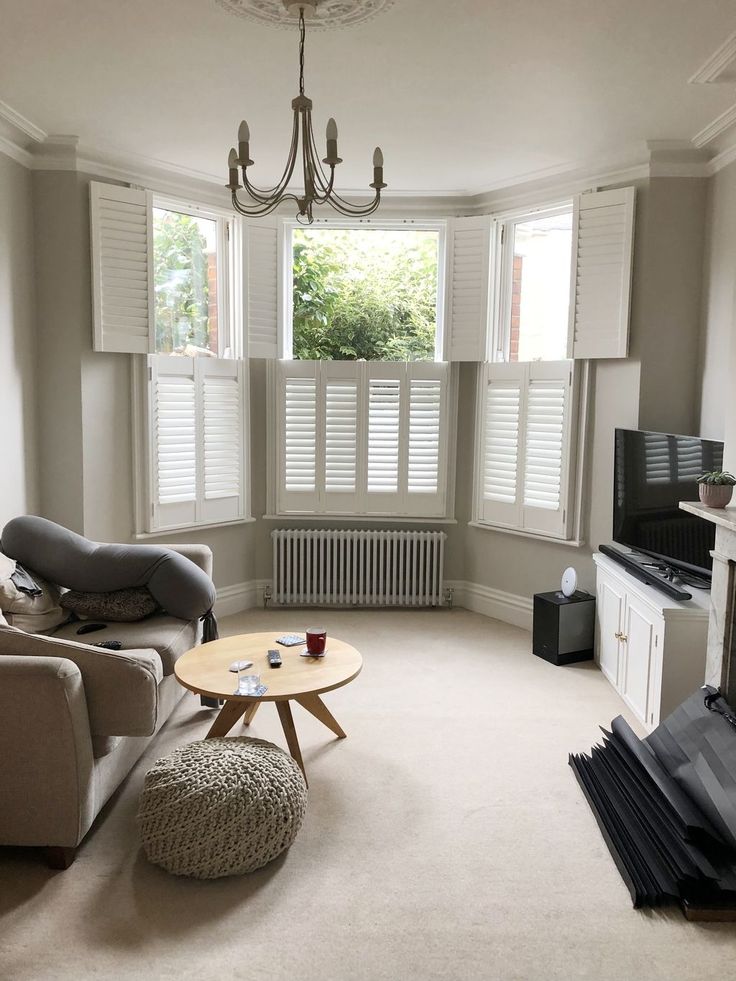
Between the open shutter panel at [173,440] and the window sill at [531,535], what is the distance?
1909 mm

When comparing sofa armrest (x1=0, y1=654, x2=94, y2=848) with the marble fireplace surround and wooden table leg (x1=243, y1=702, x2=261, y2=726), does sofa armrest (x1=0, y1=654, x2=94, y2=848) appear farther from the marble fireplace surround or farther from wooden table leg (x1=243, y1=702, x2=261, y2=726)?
the marble fireplace surround

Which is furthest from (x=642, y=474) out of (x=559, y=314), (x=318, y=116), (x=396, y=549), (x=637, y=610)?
(x=318, y=116)

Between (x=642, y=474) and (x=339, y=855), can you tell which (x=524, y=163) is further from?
(x=339, y=855)

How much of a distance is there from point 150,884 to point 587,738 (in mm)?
2002

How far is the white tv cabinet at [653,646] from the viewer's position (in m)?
3.42

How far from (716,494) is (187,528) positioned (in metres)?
3.23

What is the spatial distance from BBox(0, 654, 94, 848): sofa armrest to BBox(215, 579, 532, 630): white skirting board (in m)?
2.80

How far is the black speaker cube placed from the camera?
4492mm

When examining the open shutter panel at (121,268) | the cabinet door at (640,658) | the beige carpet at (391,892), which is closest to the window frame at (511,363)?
the cabinet door at (640,658)

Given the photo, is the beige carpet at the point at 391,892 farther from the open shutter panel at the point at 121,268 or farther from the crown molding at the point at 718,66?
the crown molding at the point at 718,66

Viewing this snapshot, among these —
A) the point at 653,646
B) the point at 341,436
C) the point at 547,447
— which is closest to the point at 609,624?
the point at 653,646

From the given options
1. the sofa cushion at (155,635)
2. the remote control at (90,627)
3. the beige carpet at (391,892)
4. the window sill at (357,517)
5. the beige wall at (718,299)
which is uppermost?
the beige wall at (718,299)

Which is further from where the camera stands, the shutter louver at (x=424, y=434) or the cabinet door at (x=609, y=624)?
the shutter louver at (x=424, y=434)

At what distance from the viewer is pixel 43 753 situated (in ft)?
8.17
